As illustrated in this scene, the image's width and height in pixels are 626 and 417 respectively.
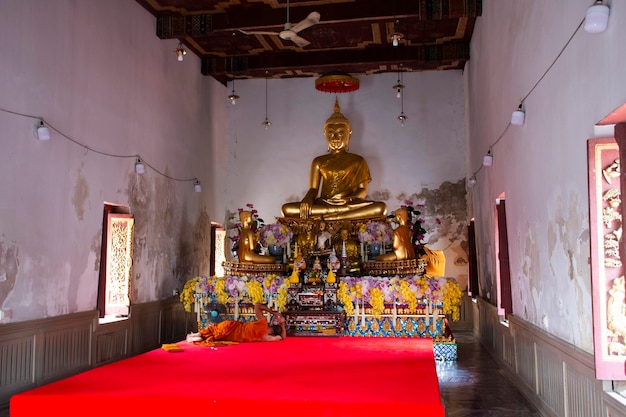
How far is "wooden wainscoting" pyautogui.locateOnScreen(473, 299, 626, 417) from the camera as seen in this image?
3180 millimetres

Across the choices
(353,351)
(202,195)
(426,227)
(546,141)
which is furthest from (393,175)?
(546,141)

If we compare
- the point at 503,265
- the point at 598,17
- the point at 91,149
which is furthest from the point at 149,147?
the point at 598,17

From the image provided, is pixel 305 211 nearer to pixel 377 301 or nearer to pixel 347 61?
pixel 377 301

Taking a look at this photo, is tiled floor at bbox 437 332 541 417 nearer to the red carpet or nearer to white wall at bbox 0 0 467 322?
the red carpet

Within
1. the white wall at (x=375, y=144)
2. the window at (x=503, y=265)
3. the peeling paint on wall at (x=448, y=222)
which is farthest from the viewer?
the white wall at (x=375, y=144)

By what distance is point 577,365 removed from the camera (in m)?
3.51

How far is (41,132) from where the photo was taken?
17.3ft

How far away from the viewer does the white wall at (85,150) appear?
507cm

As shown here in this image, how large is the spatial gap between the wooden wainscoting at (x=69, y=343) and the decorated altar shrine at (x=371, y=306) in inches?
36.6

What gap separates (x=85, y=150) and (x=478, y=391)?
4542mm

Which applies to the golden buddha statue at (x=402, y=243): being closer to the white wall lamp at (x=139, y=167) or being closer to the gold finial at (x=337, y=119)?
the gold finial at (x=337, y=119)

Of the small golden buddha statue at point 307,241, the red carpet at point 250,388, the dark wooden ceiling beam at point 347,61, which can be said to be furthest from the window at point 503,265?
the dark wooden ceiling beam at point 347,61

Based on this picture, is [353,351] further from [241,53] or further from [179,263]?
[241,53]

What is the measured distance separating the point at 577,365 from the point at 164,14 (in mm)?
6833
